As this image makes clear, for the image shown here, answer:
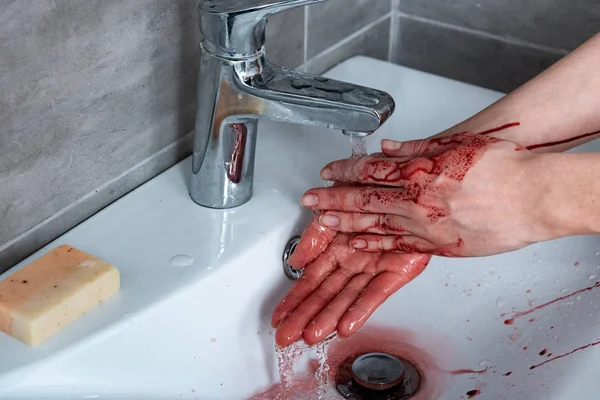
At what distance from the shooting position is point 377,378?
777mm

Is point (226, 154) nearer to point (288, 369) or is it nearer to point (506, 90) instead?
point (288, 369)

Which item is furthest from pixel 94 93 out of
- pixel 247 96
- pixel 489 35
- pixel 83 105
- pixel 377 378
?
pixel 489 35

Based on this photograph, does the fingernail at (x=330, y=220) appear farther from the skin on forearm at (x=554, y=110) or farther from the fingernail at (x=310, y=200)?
the skin on forearm at (x=554, y=110)

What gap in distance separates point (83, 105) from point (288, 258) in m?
0.23

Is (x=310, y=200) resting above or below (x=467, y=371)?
above

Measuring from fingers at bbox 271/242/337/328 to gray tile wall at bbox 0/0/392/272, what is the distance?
183mm

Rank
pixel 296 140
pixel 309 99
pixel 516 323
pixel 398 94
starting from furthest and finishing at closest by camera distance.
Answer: pixel 398 94
pixel 296 140
pixel 516 323
pixel 309 99

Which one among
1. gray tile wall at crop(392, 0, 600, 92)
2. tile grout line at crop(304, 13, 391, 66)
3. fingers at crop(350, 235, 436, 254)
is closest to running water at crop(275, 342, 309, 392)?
fingers at crop(350, 235, 436, 254)

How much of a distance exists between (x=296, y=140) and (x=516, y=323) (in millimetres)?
294

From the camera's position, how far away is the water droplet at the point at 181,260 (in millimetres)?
714

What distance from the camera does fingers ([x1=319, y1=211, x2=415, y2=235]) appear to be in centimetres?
73

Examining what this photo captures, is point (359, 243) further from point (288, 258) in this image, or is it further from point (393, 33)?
point (393, 33)

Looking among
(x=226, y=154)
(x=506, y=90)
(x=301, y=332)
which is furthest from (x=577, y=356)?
(x=506, y=90)

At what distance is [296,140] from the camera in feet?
3.02
